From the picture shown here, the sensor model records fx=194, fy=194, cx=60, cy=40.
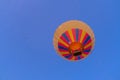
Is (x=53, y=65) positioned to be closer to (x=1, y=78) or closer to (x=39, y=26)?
(x=39, y=26)

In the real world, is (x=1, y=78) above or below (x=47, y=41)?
below

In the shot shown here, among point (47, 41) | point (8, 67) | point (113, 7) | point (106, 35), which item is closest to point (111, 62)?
point (106, 35)

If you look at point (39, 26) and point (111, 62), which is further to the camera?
point (111, 62)

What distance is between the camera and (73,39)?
1.37m

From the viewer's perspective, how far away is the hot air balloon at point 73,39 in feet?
4.48

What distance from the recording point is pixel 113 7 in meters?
1.46

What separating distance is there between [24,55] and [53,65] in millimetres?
246

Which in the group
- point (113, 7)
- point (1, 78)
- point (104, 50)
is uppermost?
point (113, 7)

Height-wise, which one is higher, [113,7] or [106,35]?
[113,7]

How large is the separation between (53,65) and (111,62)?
1.57ft

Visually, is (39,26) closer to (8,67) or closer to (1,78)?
(8,67)

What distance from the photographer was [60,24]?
1443 millimetres

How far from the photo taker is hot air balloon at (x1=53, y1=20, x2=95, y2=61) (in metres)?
1.36

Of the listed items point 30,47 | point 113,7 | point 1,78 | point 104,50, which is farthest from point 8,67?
point 113,7
